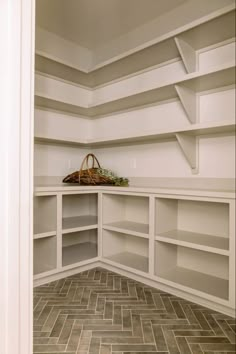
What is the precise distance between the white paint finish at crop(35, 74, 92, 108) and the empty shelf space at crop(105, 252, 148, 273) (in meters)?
1.26

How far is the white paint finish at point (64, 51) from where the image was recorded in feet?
6.08

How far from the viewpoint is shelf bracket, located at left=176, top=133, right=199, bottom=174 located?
0.93 meters

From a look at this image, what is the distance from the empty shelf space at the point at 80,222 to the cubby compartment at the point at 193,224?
0.56 meters

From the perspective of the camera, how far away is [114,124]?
6.89ft

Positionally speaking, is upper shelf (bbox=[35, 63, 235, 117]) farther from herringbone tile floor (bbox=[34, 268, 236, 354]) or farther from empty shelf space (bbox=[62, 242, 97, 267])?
empty shelf space (bbox=[62, 242, 97, 267])

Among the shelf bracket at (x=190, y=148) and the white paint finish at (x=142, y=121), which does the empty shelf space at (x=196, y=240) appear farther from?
the white paint finish at (x=142, y=121)

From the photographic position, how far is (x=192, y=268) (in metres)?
1.46

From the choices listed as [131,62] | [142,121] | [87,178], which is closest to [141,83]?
[131,62]

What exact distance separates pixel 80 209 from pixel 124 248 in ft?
1.64

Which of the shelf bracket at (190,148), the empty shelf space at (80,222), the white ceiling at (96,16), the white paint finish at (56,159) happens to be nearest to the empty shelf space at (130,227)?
the empty shelf space at (80,222)

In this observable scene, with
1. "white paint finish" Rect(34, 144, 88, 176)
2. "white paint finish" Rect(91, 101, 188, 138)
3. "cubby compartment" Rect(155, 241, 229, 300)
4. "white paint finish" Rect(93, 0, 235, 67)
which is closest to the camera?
"white paint finish" Rect(93, 0, 235, 67)

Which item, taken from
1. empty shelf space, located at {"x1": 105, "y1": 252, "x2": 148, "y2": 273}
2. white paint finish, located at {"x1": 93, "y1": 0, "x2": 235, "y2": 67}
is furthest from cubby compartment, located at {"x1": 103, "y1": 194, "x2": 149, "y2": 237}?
white paint finish, located at {"x1": 93, "y1": 0, "x2": 235, "y2": 67}

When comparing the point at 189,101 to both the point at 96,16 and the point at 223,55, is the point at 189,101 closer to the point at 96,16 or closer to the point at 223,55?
the point at 223,55

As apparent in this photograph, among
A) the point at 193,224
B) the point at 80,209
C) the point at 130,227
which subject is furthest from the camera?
the point at 80,209
